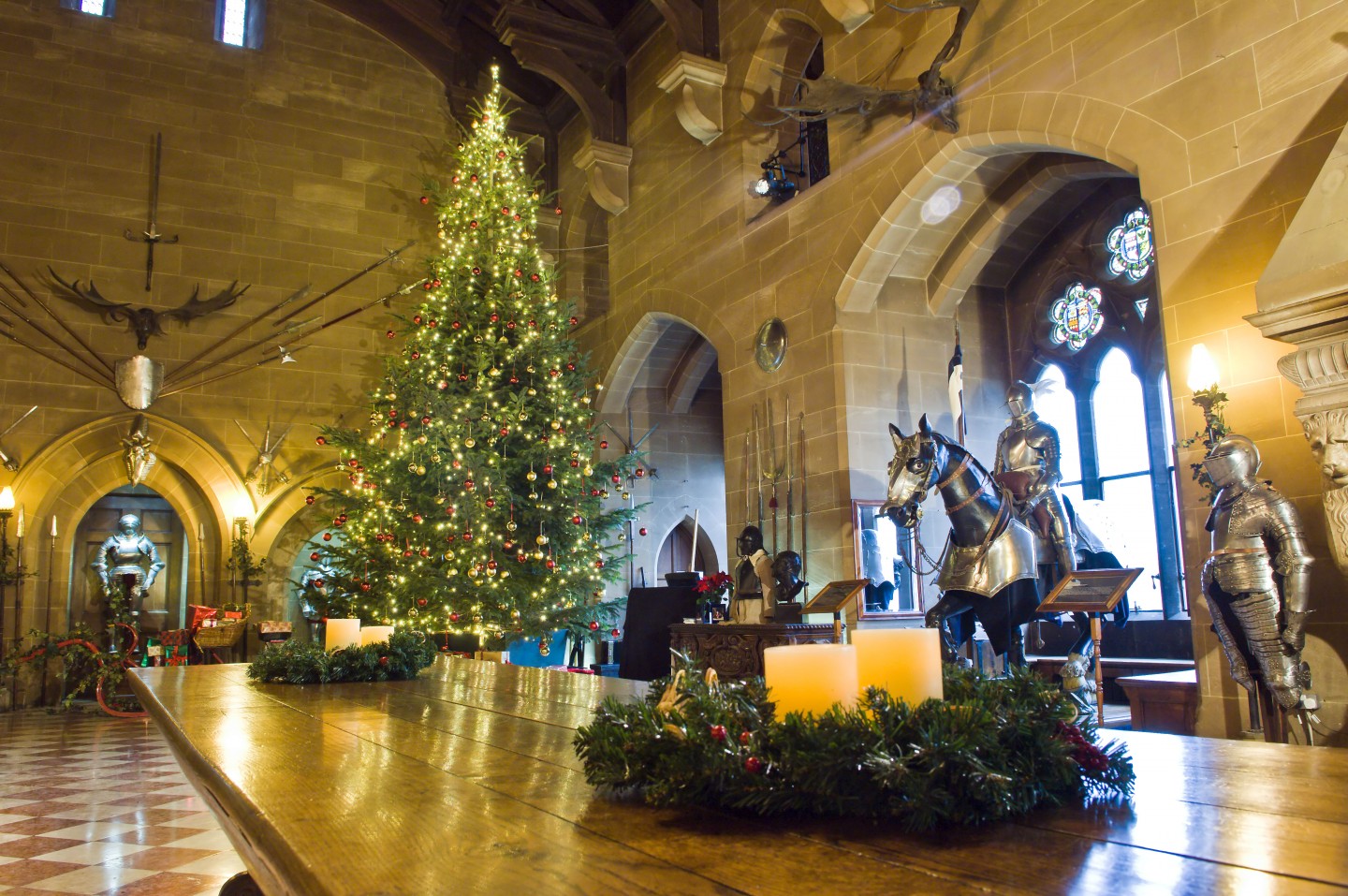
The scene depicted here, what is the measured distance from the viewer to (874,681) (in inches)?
44.1

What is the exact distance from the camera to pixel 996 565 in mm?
4863

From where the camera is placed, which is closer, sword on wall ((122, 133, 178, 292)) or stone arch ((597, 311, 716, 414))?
stone arch ((597, 311, 716, 414))

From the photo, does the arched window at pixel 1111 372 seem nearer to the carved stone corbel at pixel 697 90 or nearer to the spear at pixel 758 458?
the spear at pixel 758 458

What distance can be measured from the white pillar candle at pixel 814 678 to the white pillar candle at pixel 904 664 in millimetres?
42

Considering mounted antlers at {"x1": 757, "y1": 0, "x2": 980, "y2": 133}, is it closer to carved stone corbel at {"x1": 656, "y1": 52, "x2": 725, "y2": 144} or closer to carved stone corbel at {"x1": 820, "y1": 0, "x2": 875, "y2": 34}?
carved stone corbel at {"x1": 820, "y1": 0, "x2": 875, "y2": 34}

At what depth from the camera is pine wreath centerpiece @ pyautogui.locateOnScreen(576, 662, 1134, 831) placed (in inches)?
34.8

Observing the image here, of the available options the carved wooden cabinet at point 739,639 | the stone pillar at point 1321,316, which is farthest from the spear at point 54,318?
the stone pillar at point 1321,316

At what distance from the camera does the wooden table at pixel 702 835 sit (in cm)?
72

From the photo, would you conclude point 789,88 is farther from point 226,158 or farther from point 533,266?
point 226,158

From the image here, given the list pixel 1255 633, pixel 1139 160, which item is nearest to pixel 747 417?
pixel 1139 160

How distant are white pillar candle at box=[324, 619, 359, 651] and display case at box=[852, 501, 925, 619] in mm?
4413

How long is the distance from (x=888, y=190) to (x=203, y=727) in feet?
19.5

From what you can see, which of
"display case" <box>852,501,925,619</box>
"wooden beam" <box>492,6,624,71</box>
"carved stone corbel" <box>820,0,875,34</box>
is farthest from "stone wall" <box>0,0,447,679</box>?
"display case" <box>852,501,925,619</box>

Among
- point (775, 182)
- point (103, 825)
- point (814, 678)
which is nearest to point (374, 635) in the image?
point (814, 678)
